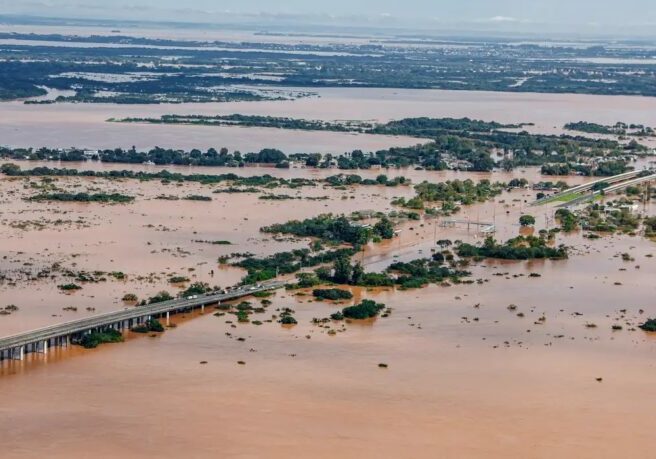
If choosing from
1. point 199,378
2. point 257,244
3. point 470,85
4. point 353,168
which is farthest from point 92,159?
point 470,85

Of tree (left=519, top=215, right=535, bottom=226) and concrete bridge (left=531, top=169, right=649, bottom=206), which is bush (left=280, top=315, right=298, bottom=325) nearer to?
tree (left=519, top=215, right=535, bottom=226)

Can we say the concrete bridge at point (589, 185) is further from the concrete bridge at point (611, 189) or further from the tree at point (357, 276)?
the tree at point (357, 276)

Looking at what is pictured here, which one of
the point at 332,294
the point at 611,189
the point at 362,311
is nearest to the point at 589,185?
the point at 611,189

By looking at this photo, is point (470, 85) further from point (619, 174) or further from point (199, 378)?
point (199, 378)

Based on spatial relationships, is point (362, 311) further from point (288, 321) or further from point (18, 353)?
point (18, 353)

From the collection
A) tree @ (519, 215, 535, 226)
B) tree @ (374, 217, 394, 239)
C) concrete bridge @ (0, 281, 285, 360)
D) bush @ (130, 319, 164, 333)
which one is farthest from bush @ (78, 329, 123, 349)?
tree @ (519, 215, 535, 226)

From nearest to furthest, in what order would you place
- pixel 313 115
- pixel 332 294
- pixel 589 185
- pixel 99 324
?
pixel 99 324 → pixel 332 294 → pixel 589 185 → pixel 313 115
